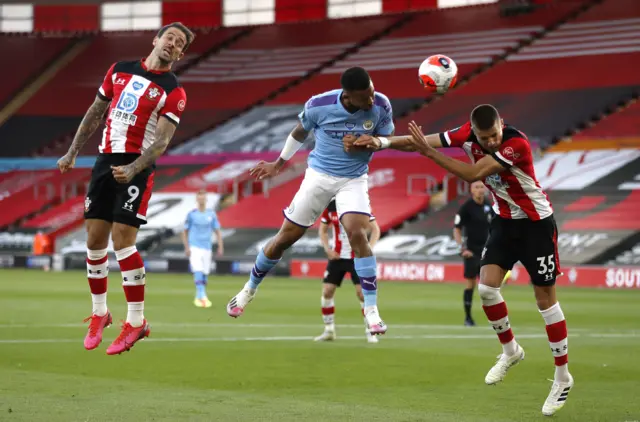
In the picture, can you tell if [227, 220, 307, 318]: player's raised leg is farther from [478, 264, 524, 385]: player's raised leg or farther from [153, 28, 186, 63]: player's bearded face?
[153, 28, 186, 63]: player's bearded face

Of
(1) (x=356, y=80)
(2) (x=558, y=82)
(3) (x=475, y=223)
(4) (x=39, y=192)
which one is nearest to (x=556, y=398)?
(1) (x=356, y=80)

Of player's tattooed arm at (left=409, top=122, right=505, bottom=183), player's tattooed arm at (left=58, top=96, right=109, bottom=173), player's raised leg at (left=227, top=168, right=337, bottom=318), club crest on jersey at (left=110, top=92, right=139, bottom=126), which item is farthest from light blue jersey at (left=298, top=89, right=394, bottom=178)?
player's tattooed arm at (left=58, top=96, right=109, bottom=173)

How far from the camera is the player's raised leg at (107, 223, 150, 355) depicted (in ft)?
32.8

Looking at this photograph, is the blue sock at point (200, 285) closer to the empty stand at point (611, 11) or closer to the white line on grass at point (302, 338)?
the white line on grass at point (302, 338)

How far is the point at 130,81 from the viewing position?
9.97 meters

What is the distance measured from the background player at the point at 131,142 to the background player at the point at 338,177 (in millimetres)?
1387

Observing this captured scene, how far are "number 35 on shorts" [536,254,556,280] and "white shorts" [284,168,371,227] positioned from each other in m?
1.84

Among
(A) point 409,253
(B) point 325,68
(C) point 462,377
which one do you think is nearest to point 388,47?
(B) point 325,68

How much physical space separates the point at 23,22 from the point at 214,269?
71.4 feet

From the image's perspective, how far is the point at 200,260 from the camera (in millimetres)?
22828

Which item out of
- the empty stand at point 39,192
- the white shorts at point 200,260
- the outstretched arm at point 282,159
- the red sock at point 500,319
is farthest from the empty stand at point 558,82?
the red sock at point 500,319

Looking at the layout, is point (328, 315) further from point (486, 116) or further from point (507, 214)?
point (486, 116)

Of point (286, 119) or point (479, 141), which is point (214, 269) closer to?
point (286, 119)

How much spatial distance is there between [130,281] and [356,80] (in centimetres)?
287
